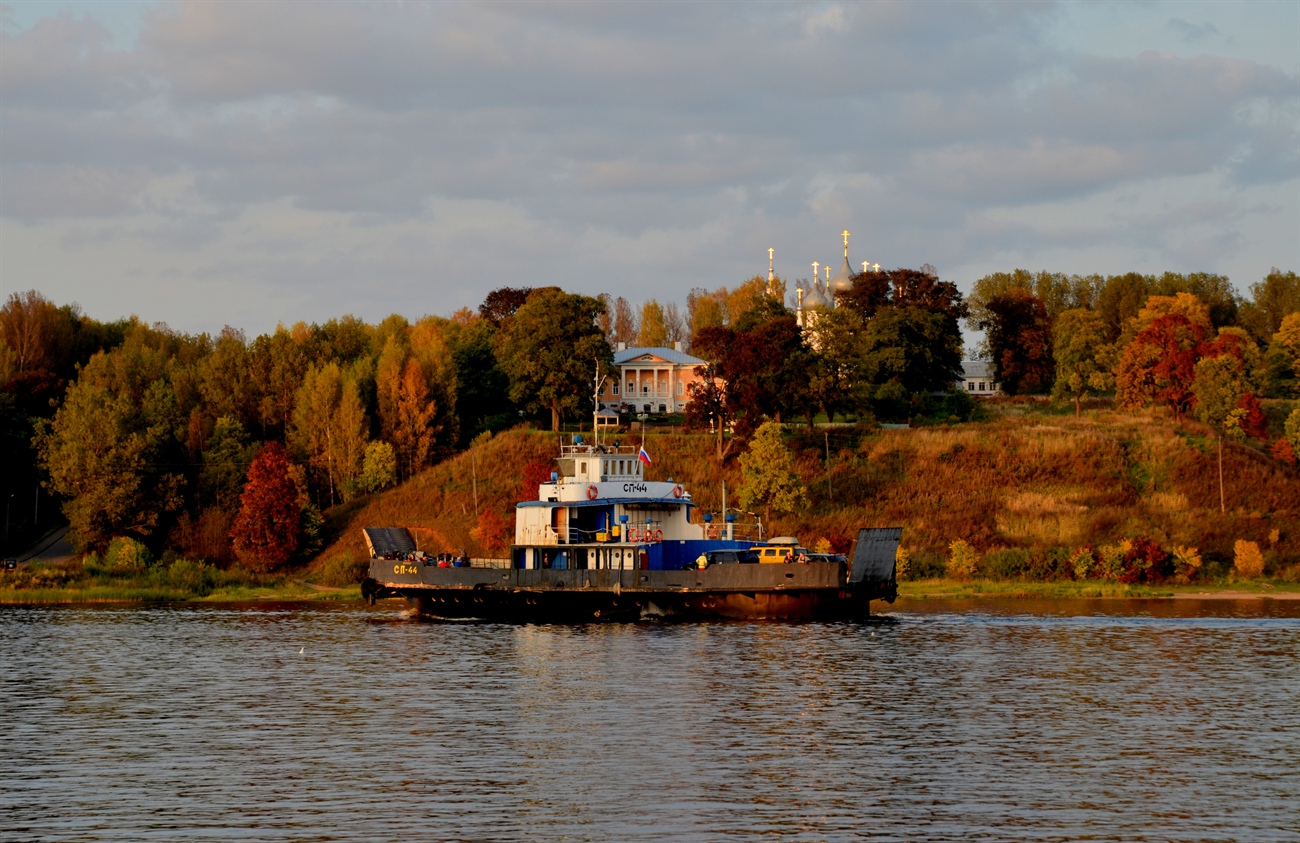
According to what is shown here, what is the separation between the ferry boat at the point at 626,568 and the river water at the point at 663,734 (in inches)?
170

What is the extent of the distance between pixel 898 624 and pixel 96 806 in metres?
43.9

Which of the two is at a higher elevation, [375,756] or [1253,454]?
[1253,454]

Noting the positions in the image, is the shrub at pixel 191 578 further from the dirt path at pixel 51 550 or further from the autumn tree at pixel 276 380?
the autumn tree at pixel 276 380

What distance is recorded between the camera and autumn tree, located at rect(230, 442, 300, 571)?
101m

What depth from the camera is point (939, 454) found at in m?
114

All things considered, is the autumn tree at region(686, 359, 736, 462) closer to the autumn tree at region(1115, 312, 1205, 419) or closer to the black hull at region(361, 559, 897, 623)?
the autumn tree at region(1115, 312, 1205, 419)

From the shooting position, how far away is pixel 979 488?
106 m

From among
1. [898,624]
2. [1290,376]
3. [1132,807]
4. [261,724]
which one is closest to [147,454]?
[898,624]

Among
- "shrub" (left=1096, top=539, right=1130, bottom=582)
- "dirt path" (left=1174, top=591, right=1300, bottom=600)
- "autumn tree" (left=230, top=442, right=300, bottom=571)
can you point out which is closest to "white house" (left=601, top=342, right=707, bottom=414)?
"autumn tree" (left=230, top=442, right=300, bottom=571)

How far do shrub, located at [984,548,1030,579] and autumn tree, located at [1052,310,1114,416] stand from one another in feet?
159

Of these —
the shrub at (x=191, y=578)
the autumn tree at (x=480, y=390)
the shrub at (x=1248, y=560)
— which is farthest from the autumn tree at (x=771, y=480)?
the autumn tree at (x=480, y=390)

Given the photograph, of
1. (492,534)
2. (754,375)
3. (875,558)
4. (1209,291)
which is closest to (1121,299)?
(1209,291)

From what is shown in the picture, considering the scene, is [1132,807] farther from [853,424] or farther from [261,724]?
[853,424]

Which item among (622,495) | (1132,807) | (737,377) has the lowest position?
(1132,807)
